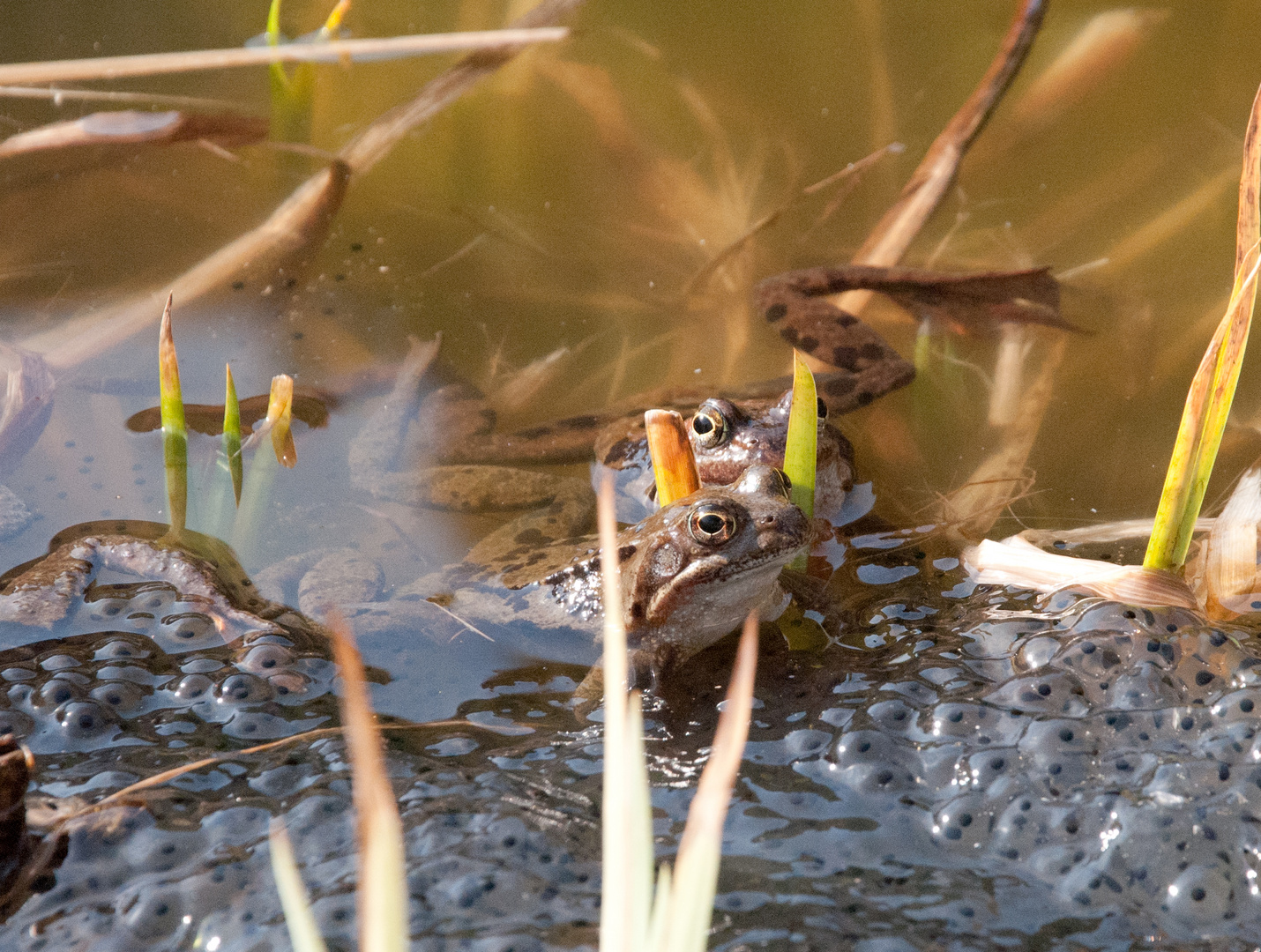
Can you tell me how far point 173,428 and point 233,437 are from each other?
0.19m

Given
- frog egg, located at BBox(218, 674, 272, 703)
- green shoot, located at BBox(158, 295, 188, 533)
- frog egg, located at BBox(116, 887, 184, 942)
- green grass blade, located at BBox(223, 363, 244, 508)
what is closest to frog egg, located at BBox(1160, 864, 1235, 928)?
frog egg, located at BBox(116, 887, 184, 942)

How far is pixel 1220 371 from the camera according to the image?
2385 mm

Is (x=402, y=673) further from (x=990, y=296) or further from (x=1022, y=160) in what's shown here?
(x=1022, y=160)

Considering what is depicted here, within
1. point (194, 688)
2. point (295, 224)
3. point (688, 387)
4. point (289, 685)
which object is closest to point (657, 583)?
point (289, 685)

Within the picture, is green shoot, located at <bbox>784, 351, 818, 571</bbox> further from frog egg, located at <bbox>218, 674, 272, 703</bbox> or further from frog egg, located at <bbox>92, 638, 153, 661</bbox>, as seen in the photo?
frog egg, located at <bbox>92, 638, 153, 661</bbox>

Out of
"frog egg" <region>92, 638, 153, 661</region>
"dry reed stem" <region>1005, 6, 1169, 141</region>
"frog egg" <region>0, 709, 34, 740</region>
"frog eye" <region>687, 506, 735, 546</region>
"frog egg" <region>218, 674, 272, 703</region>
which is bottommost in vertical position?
"frog egg" <region>218, 674, 272, 703</region>

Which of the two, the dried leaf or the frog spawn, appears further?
the dried leaf

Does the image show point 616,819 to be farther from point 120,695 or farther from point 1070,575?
point 1070,575

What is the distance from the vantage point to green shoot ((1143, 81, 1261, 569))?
7.73 ft

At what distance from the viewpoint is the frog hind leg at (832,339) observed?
4.30m

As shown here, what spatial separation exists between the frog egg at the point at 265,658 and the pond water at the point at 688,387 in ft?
0.06

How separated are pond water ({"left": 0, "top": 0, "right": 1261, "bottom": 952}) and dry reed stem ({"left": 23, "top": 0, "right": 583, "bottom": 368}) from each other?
0.29 feet

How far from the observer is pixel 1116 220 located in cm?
489

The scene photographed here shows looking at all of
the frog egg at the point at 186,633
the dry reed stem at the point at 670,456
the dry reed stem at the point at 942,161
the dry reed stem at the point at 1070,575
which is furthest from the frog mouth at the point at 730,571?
the dry reed stem at the point at 942,161
